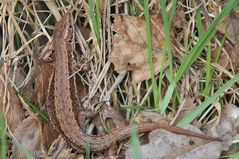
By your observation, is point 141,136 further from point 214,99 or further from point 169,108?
point 214,99

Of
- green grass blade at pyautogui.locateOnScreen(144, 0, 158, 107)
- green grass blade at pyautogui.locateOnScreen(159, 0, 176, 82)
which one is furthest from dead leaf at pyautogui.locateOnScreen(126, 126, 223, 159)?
green grass blade at pyautogui.locateOnScreen(159, 0, 176, 82)

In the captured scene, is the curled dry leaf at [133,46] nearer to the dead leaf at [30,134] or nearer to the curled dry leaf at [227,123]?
the curled dry leaf at [227,123]

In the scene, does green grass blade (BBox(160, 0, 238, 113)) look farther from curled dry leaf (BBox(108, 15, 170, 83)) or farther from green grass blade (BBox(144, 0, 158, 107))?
curled dry leaf (BBox(108, 15, 170, 83))

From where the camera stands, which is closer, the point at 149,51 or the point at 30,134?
the point at 149,51

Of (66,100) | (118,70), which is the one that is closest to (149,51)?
(118,70)

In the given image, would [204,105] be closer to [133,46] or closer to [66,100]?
[133,46]

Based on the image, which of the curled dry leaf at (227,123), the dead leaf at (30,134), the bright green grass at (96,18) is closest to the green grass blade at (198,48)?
the curled dry leaf at (227,123)

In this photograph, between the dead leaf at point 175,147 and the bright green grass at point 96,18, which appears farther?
the bright green grass at point 96,18

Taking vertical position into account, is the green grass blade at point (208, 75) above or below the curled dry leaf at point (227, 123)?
above
